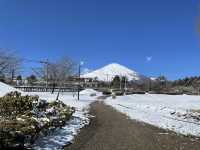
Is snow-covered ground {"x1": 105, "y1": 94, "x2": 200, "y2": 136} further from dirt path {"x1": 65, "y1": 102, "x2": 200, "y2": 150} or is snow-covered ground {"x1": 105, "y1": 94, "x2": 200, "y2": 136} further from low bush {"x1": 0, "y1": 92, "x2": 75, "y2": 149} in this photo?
low bush {"x1": 0, "y1": 92, "x2": 75, "y2": 149}

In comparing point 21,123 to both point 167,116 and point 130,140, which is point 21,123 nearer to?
point 130,140

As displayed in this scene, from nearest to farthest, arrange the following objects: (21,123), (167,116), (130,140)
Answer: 1. (21,123)
2. (130,140)
3. (167,116)

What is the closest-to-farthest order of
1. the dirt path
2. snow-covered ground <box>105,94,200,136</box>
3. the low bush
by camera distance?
1. the low bush
2. the dirt path
3. snow-covered ground <box>105,94,200,136</box>

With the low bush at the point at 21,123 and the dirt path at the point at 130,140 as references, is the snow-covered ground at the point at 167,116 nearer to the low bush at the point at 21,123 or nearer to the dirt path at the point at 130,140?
the dirt path at the point at 130,140

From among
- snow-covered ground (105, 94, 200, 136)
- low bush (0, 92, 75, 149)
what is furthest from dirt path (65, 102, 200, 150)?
snow-covered ground (105, 94, 200, 136)

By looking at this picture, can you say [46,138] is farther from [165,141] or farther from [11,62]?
[11,62]

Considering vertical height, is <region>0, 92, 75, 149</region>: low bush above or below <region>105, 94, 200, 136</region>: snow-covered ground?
above

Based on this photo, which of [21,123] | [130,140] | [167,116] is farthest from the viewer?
[167,116]

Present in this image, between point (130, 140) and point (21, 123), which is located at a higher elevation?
point (21, 123)

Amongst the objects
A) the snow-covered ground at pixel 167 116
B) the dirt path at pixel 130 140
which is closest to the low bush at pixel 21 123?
the dirt path at pixel 130 140

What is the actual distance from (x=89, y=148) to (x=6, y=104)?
5789 millimetres

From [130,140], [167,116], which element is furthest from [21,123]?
[167,116]

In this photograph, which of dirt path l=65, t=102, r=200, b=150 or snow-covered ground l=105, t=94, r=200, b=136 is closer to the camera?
dirt path l=65, t=102, r=200, b=150

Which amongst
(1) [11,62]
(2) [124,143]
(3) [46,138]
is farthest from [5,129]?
(1) [11,62]
